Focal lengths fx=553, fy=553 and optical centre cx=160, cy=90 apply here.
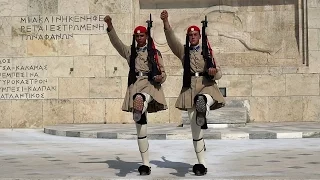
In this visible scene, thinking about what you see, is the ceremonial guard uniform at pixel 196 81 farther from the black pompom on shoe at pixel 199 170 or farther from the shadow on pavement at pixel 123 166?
the shadow on pavement at pixel 123 166

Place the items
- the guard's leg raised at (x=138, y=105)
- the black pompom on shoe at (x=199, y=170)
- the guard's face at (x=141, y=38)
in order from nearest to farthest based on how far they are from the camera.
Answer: the guard's leg raised at (x=138, y=105) < the black pompom on shoe at (x=199, y=170) < the guard's face at (x=141, y=38)

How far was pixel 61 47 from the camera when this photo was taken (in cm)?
1828

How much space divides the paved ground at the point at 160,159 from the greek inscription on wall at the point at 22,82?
17.6ft

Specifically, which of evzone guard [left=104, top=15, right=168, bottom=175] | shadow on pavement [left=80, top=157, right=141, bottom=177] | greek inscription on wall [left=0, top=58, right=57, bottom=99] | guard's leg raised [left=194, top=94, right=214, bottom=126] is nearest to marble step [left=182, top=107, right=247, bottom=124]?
greek inscription on wall [left=0, top=58, right=57, bottom=99]

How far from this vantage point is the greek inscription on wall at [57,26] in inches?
719

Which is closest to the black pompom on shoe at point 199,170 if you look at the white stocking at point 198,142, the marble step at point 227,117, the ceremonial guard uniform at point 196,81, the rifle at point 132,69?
the ceremonial guard uniform at point 196,81

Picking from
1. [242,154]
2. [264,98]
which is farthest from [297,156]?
[264,98]

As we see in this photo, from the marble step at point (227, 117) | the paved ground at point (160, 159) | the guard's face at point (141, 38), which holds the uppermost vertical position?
the guard's face at point (141, 38)

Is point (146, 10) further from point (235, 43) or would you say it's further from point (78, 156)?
point (78, 156)

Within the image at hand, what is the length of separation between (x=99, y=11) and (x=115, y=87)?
259 centimetres

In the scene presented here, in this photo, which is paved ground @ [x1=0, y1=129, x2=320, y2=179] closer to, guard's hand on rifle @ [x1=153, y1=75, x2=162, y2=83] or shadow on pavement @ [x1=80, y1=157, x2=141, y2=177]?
shadow on pavement @ [x1=80, y1=157, x2=141, y2=177]

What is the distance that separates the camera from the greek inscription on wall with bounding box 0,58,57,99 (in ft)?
59.8

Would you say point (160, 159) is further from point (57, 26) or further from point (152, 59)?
point (57, 26)

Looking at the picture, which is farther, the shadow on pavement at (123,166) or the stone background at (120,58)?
the stone background at (120,58)
